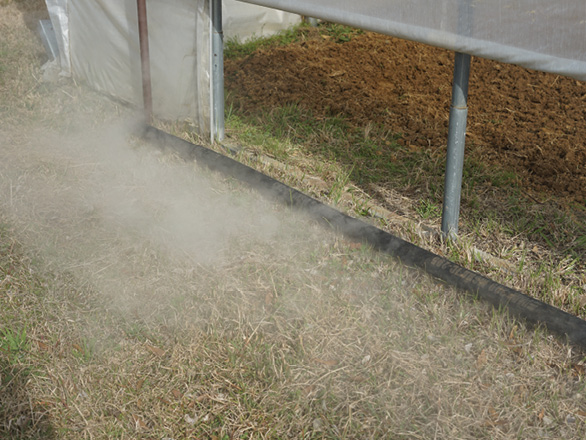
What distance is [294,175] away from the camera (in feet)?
13.0

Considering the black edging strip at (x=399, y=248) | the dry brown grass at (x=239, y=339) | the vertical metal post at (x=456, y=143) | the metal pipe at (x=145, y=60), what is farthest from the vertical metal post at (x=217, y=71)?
the vertical metal post at (x=456, y=143)

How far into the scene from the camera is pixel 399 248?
3111 mm

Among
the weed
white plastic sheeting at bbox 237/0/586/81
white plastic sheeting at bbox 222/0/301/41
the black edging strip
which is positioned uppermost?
white plastic sheeting at bbox 237/0/586/81

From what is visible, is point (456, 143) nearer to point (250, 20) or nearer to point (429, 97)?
point (429, 97)

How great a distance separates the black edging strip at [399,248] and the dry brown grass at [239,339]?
58 mm

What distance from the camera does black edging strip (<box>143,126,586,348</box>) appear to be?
262cm

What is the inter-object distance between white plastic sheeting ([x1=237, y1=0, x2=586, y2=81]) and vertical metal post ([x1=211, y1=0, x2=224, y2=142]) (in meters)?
1.33

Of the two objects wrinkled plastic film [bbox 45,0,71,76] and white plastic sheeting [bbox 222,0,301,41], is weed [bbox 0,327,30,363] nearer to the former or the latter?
wrinkled plastic film [bbox 45,0,71,76]

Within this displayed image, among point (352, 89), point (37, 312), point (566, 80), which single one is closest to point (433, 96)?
point (352, 89)

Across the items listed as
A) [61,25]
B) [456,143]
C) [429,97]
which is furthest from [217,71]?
[61,25]

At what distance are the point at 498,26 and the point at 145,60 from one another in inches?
109

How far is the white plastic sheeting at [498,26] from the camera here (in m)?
2.42

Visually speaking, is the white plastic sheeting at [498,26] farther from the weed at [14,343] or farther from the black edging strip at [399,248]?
the weed at [14,343]

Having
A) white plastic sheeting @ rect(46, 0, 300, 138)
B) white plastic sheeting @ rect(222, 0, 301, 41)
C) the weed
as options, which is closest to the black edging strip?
white plastic sheeting @ rect(46, 0, 300, 138)
